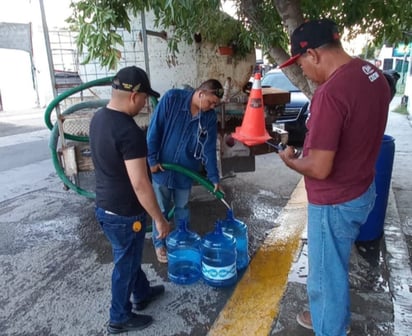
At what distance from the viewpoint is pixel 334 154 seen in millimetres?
1621

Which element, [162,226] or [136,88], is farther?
[162,226]

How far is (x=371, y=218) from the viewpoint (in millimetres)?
3287

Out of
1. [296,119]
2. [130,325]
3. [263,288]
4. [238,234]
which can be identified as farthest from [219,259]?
[296,119]

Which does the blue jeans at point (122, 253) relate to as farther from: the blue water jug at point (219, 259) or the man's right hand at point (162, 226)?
the blue water jug at point (219, 259)

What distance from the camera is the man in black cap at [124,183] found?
1.95 m

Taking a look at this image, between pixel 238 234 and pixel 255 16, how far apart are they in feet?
6.00

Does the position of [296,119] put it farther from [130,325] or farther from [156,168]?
[130,325]

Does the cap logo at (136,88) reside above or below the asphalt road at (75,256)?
above

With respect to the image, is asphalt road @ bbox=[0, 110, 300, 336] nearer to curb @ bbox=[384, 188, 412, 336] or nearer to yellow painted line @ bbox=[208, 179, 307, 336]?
yellow painted line @ bbox=[208, 179, 307, 336]

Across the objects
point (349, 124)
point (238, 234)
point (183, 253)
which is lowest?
point (183, 253)

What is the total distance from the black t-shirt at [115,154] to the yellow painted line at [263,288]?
1031 millimetres

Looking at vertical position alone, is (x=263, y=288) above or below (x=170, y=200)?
below

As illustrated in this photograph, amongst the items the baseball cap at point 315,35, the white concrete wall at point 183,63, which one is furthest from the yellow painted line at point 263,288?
the white concrete wall at point 183,63

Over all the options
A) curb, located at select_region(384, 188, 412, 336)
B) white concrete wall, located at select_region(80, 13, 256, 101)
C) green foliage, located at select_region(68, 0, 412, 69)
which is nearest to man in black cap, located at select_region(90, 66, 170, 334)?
green foliage, located at select_region(68, 0, 412, 69)
